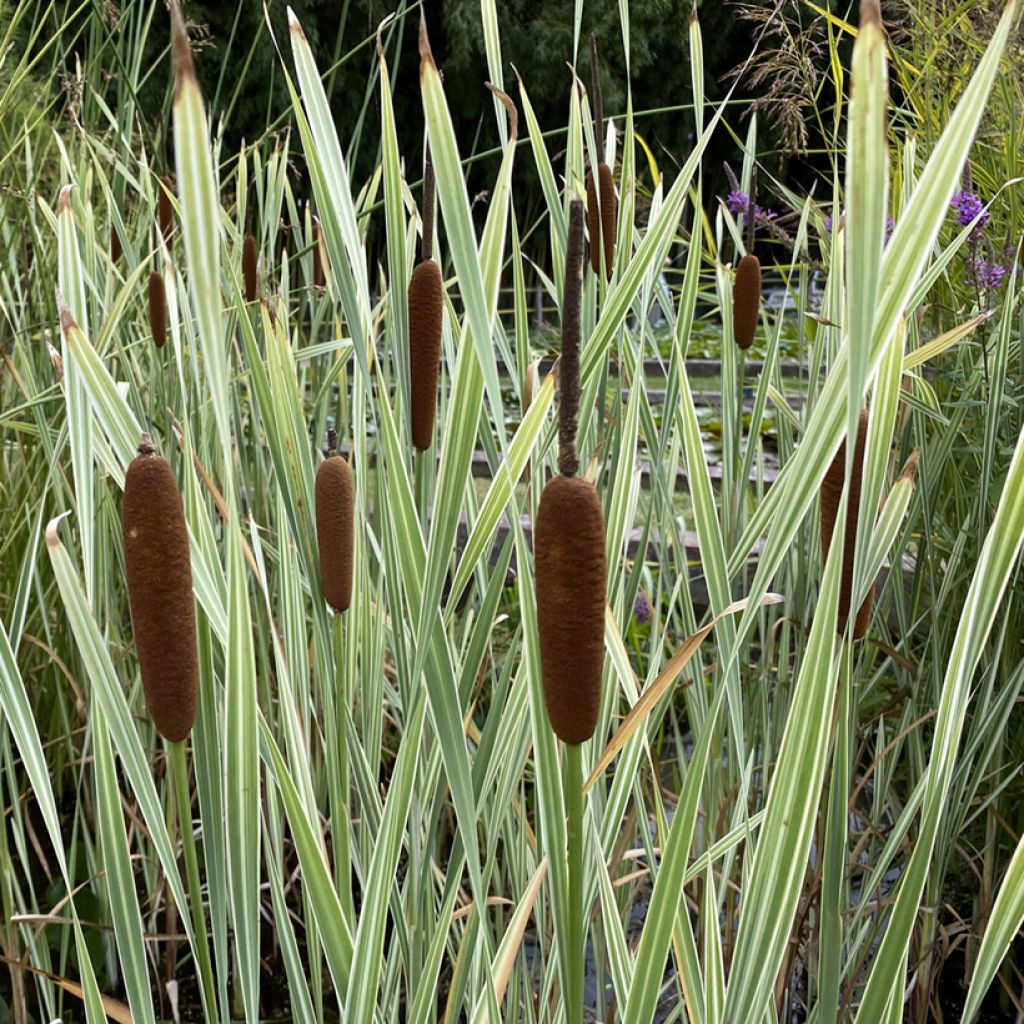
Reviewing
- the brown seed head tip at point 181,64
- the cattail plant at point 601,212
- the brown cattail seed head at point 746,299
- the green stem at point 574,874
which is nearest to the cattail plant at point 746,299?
the brown cattail seed head at point 746,299

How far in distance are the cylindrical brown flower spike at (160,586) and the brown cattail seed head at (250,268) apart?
742 mm

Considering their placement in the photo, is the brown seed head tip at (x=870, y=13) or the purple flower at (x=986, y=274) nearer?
the brown seed head tip at (x=870, y=13)

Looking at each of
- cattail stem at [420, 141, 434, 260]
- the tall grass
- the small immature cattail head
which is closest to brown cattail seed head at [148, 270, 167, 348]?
the tall grass

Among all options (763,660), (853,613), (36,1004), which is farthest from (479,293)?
(36,1004)

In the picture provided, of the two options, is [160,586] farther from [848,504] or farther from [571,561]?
[848,504]

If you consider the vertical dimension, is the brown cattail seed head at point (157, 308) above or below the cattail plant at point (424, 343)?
above

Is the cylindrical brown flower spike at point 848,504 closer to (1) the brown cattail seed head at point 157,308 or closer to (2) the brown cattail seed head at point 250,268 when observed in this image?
(1) the brown cattail seed head at point 157,308

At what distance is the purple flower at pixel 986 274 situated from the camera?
4.40ft

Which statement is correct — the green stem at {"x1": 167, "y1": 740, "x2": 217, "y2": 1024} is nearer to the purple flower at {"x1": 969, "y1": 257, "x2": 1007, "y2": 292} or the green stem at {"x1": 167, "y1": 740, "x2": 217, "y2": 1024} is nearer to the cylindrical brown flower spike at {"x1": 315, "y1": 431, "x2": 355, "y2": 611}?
the cylindrical brown flower spike at {"x1": 315, "y1": 431, "x2": 355, "y2": 611}

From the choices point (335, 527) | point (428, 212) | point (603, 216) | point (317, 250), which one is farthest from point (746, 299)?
point (317, 250)

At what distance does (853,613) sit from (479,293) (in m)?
0.22

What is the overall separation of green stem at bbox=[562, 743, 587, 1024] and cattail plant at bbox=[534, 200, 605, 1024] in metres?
0.03

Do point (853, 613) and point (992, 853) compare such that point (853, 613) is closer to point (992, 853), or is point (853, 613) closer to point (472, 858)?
point (472, 858)

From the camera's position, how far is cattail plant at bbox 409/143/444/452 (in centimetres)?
65
